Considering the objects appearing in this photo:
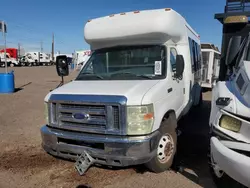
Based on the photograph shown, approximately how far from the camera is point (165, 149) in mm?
4215

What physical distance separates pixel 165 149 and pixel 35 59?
2296 inches

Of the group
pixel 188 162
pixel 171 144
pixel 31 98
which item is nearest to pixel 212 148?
pixel 171 144

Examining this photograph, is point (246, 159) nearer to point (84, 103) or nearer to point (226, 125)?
point (226, 125)

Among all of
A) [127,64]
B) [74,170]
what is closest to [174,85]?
[127,64]

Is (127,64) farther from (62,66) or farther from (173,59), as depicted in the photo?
(62,66)

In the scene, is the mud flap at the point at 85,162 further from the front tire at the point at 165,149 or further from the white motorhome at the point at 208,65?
the white motorhome at the point at 208,65

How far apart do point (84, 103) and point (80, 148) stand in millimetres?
708

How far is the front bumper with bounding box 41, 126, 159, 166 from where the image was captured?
12.0ft

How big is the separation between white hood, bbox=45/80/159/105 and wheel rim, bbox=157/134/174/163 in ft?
2.92

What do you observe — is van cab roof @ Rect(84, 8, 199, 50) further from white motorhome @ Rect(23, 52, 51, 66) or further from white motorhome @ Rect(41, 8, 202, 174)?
white motorhome @ Rect(23, 52, 51, 66)

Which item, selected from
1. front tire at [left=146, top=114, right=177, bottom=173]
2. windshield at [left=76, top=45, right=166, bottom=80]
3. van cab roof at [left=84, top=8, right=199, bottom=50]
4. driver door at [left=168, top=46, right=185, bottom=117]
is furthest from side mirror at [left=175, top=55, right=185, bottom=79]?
front tire at [left=146, top=114, right=177, bottom=173]

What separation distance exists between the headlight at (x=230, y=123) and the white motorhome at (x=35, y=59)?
57.3 metres

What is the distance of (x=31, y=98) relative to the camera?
1205cm

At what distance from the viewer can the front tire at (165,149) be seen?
13.3 feet
